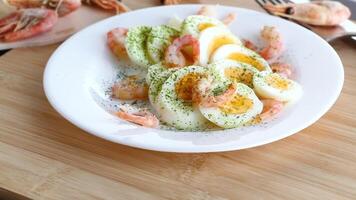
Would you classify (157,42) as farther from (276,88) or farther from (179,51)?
(276,88)

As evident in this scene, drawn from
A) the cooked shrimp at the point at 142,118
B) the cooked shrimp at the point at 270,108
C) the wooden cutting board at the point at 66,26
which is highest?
the cooked shrimp at the point at 142,118

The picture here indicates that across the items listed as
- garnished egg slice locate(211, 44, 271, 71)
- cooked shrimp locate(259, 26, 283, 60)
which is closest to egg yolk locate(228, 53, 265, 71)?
garnished egg slice locate(211, 44, 271, 71)

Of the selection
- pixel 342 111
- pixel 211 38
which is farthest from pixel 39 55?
pixel 342 111

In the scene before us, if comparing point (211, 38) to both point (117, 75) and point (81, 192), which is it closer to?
point (117, 75)

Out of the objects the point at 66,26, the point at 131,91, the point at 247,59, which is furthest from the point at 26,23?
the point at 247,59

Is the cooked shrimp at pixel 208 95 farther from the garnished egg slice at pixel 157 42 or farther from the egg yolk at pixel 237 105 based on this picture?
the garnished egg slice at pixel 157 42

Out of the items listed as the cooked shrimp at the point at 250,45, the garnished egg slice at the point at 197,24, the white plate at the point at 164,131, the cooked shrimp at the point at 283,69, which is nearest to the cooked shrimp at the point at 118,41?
the white plate at the point at 164,131

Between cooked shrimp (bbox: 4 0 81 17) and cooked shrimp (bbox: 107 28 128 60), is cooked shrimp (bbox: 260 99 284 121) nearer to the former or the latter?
cooked shrimp (bbox: 107 28 128 60)
